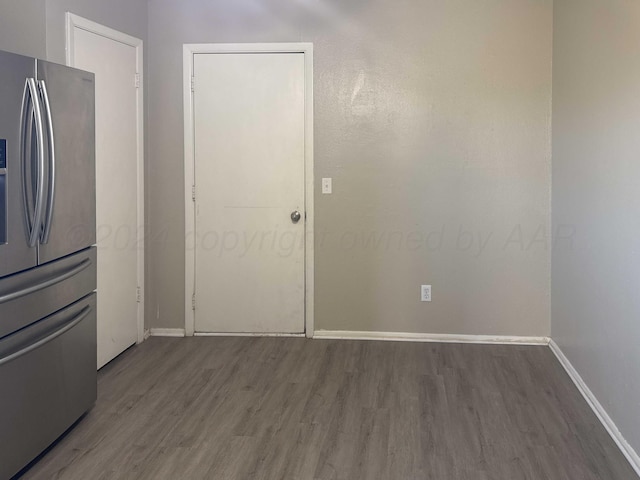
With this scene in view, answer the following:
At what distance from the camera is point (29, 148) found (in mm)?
2590

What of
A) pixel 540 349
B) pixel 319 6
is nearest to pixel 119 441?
pixel 540 349

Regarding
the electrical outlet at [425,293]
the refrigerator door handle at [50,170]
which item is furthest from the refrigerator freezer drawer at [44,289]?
the electrical outlet at [425,293]

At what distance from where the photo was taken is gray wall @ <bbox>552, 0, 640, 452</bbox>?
285 centimetres

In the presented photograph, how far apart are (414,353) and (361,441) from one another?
1.46 metres

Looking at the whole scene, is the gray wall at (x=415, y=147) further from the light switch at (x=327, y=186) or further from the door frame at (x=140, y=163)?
the door frame at (x=140, y=163)

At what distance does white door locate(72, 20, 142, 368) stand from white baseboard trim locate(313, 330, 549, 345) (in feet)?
4.61

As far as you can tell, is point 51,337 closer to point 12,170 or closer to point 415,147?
point 12,170

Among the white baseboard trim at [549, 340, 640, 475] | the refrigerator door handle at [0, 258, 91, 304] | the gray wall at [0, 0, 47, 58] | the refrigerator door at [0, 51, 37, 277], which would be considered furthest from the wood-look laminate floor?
the gray wall at [0, 0, 47, 58]

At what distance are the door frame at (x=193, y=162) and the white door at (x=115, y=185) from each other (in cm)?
37

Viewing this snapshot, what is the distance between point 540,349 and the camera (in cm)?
443

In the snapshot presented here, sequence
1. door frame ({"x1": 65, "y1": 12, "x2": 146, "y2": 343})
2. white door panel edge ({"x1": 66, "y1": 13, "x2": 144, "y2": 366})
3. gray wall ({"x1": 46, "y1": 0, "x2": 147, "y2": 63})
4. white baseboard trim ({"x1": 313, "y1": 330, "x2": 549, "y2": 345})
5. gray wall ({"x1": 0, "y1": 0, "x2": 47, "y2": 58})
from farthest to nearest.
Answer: white baseboard trim ({"x1": 313, "y1": 330, "x2": 549, "y2": 345})
door frame ({"x1": 65, "y1": 12, "x2": 146, "y2": 343})
white door panel edge ({"x1": 66, "y1": 13, "x2": 144, "y2": 366})
gray wall ({"x1": 46, "y1": 0, "x2": 147, "y2": 63})
gray wall ({"x1": 0, "y1": 0, "x2": 47, "y2": 58})

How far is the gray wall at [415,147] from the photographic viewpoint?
4461 mm

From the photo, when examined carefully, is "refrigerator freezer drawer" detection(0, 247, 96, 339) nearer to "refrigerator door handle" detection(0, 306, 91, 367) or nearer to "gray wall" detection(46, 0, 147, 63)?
"refrigerator door handle" detection(0, 306, 91, 367)

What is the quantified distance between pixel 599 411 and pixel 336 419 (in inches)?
53.0
